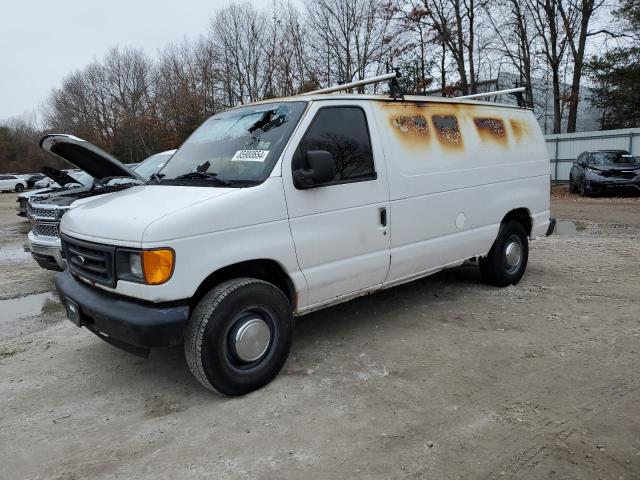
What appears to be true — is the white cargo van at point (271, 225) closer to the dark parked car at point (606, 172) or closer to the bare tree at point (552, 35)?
the dark parked car at point (606, 172)

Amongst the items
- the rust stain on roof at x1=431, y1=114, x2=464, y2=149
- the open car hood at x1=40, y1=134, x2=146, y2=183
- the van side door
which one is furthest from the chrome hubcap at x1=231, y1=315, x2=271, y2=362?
the rust stain on roof at x1=431, y1=114, x2=464, y2=149

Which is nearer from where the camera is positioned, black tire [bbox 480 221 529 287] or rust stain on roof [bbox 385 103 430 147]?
rust stain on roof [bbox 385 103 430 147]

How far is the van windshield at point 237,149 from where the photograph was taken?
150 inches

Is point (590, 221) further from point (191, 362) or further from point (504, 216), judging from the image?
point (191, 362)

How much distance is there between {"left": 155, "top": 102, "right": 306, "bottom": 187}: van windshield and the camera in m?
3.80

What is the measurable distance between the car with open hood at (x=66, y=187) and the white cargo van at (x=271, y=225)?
0.27 ft

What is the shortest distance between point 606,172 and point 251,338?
1635 centimetres

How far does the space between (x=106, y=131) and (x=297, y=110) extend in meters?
48.0

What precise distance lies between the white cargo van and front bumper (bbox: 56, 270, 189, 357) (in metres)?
0.01

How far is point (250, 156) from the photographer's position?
3.91 meters

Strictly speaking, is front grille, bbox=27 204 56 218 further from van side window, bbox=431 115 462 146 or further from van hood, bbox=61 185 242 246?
van side window, bbox=431 115 462 146

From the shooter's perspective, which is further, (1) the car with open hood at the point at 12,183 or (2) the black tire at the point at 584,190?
(1) the car with open hood at the point at 12,183

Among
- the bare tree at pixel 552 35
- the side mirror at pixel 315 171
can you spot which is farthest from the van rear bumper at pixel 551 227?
the bare tree at pixel 552 35

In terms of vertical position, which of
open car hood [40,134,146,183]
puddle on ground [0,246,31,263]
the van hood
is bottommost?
puddle on ground [0,246,31,263]
